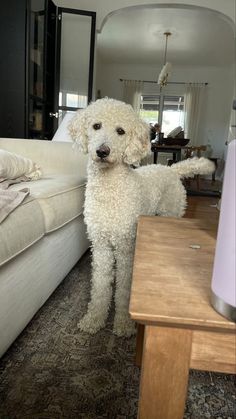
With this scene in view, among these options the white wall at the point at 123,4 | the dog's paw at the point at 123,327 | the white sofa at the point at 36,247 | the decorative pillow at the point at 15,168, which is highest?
the white wall at the point at 123,4

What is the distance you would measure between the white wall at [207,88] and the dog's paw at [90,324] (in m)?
7.72

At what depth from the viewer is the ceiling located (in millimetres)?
4871

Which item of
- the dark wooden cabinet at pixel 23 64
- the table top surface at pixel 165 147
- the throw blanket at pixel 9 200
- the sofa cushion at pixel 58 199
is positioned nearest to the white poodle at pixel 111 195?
the sofa cushion at pixel 58 199

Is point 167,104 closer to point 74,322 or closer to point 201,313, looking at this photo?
point 74,322

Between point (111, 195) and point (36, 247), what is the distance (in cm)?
33

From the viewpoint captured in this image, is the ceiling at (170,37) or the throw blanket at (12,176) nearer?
the throw blanket at (12,176)

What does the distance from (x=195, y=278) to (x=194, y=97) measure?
334 inches

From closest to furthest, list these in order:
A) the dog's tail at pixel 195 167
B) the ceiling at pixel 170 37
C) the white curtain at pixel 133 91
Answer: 1. the dog's tail at pixel 195 167
2. the ceiling at pixel 170 37
3. the white curtain at pixel 133 91

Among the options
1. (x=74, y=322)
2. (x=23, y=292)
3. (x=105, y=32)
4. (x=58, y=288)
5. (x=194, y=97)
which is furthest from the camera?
(x=194, y=97)

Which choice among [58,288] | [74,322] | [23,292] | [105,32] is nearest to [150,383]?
[23,292]

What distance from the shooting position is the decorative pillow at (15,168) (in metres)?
1.44

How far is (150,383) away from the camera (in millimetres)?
439

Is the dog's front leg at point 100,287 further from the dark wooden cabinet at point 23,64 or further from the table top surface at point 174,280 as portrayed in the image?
the dark wooden cabinet at point 23,64

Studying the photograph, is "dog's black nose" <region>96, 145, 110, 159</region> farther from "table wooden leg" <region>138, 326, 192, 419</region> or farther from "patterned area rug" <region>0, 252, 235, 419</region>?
"table wooden leg" <region>138, 326, 192, 419</region>
